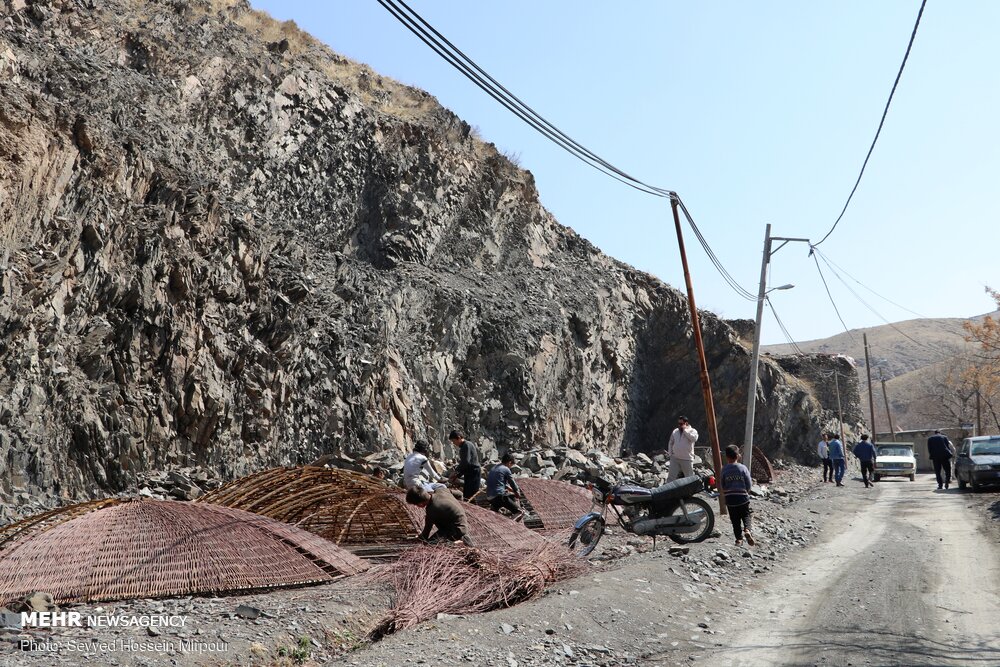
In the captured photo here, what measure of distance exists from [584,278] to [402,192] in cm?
1096

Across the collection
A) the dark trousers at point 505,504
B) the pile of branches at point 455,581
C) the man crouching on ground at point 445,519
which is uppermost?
the man crouching on ground at point 445,519

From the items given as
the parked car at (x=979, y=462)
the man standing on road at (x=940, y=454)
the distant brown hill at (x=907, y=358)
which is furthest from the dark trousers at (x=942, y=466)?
the distant brown hill at (x=907, y=358)

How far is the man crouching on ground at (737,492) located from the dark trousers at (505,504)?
383cm

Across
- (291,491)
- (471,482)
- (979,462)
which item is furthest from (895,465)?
(291,491)

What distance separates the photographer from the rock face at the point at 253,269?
17.5 meters

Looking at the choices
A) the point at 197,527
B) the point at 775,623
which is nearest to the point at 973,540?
the point at 775,623

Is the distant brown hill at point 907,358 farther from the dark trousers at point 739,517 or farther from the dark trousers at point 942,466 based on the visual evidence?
the dark trousers at point 739,517

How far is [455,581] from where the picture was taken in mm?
8922

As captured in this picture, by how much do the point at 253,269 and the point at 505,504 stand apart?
11703 millimetres

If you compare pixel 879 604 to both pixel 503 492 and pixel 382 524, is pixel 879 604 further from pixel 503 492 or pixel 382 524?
pixel 382 524

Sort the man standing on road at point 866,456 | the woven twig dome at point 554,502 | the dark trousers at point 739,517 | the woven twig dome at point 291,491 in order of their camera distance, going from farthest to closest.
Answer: the man standing on road at point 866,456 < the woven twig dome at point 554,502 < the dark trousers at point 739,517 < the woven twig dome at point 291,491

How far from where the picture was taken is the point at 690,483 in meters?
12.5

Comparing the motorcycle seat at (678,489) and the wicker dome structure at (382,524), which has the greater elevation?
the motorcycle seat at (678,489)

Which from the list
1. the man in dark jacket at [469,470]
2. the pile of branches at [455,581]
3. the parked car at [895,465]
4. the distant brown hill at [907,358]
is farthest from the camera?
the distant brown hill at [907,358]
